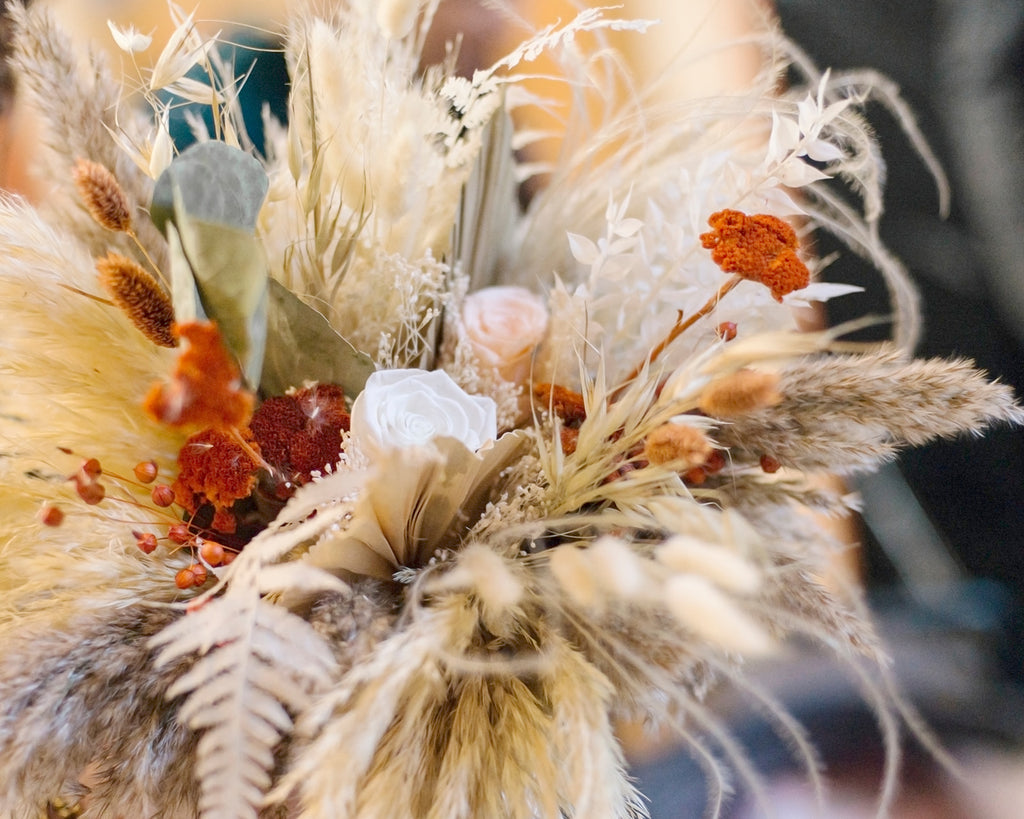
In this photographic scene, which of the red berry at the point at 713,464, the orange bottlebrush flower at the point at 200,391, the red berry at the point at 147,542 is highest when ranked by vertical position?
the red berry at the point at 713,464

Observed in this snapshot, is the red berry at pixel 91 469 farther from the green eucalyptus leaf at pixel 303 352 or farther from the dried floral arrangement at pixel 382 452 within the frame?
the green eucalyptus leaf at pixel 303 352

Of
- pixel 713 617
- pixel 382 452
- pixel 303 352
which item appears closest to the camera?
pixel 713 617

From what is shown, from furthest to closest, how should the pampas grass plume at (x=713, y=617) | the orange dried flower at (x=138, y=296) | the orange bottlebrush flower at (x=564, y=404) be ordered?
the orange bottlebrush flower at (x=564, y=404) < the orange dried flower at (x=138, y=296) < the pampas grass plume at (x=713, y=617)

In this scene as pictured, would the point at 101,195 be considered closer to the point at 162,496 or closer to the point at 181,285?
the point at 181,285

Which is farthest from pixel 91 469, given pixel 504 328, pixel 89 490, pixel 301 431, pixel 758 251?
pixel 758 251

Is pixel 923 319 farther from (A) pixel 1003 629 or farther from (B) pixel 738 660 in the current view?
(B) pixel 738 660

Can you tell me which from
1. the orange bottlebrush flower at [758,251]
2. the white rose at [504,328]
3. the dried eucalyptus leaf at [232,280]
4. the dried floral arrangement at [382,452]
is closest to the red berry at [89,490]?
the dried floral arrangement at [382,452]

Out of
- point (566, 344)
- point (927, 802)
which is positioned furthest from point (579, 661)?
point (927, 802)
